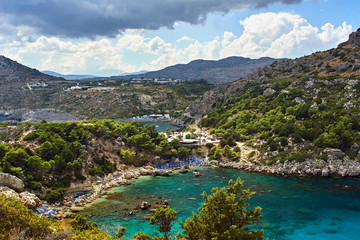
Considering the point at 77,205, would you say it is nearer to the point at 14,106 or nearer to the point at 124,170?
the point at 124,170

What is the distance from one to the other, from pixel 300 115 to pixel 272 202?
37.5 metres

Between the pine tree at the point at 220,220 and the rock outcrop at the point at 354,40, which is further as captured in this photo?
the rock outcrop at the point at 354,40

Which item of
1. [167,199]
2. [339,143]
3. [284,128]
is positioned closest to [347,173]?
[339,143]

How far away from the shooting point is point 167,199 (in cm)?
4272

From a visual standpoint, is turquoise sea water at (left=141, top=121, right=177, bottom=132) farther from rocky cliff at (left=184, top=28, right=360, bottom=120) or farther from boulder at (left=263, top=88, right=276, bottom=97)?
boulder at (left=263, top=88, right=276, bottom=97)

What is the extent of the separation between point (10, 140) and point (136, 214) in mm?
32956

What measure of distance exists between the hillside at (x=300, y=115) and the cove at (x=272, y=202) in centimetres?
551

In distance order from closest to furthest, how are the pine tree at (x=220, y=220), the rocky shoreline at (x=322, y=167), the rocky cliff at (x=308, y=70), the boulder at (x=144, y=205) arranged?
the pine tree at (x=220, y=220), the boulder at (x=144, y=205), the rocky shoreline at (x=322, y=167), the rocky cliff at (x=308, y=70)

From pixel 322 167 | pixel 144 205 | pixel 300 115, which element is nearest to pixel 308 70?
pixel 300 115

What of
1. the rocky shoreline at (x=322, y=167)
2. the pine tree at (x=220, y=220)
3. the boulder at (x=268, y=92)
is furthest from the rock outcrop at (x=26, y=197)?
the boulder at (x=268, y=92)

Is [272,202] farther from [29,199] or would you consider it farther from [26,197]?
[26,197]

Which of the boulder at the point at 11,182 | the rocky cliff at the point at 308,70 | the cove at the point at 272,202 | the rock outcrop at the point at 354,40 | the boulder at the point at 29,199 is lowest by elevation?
the cove at the point at 272,202

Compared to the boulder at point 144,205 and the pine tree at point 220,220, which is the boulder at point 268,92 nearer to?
the boulder at point 144,205

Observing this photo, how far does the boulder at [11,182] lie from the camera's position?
37.0m
